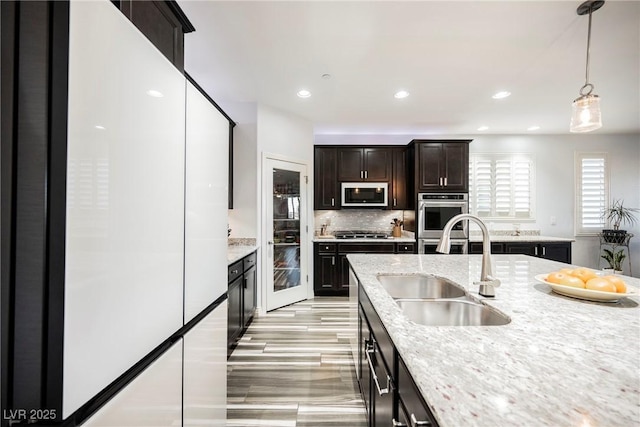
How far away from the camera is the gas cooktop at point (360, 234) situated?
4703 millimetres

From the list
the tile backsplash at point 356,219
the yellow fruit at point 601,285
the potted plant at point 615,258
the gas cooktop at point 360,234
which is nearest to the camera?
the yellow fruit at point 601,285

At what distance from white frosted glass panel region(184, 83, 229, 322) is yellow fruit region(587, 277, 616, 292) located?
5.64 feet

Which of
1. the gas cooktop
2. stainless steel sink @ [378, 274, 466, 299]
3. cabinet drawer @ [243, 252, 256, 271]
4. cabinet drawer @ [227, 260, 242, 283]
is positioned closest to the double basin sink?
stainless steel sink @ [378, 274, 466, 299]

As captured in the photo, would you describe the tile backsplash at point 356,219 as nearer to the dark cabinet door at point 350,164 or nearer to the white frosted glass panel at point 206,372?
the dark cabinet door at point 350,164

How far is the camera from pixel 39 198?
55 cm

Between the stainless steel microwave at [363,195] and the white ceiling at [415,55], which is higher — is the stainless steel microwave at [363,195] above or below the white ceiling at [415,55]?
below

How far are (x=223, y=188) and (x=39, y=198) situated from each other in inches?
35.8

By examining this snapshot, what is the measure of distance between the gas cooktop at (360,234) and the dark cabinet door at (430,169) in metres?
1.02

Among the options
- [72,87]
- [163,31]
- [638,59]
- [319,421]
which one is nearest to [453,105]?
[638,59]

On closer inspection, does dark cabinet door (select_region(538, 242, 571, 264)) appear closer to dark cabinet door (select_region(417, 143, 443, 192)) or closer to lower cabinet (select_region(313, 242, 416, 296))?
dark cabinet door (select_region(417, 143, 443, 192))

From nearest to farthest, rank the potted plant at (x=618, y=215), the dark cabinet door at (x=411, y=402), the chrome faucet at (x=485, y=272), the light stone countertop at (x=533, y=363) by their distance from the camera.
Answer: the light stone countertop at (x=533, y=363) < the dark cabinet door at (x=411, y=402) < the chrome faucet at (x=485, y=272) < the potted plant at (x=618, y=215)

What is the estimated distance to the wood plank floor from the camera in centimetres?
181

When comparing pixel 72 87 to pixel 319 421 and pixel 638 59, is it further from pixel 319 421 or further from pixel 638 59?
pixel 638 59

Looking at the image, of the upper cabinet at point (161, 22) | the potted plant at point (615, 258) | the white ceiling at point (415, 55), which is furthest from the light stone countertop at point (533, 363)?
the potted plant at point (615, 258)
